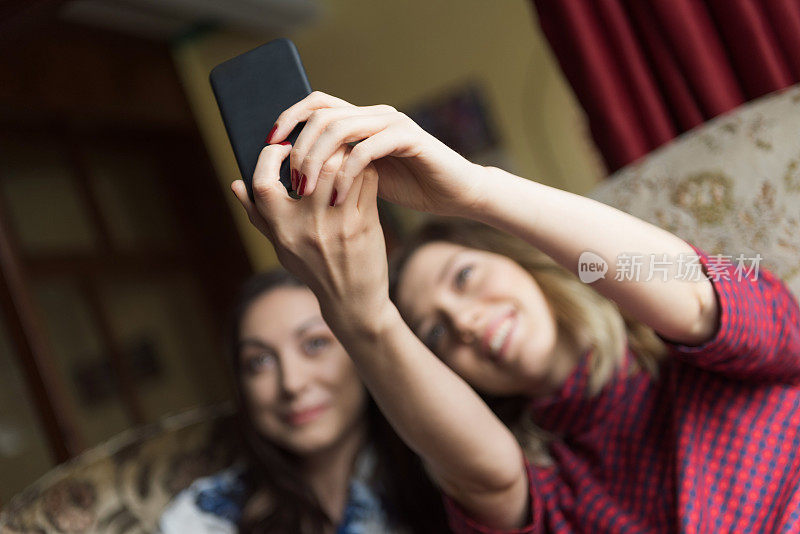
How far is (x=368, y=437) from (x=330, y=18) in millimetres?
2757

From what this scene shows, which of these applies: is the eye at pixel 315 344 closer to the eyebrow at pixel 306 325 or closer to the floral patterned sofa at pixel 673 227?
the eyebrow at pixel 306 325

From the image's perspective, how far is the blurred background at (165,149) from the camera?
8.96 feet

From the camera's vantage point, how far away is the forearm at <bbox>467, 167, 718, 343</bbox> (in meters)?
0.65

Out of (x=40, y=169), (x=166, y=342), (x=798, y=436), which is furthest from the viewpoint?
(x=166, y=342)

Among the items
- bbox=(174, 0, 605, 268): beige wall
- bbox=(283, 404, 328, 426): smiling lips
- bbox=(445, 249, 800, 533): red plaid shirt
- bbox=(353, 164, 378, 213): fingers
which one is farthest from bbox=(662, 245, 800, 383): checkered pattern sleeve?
bbox=(174, 0, 605, 268): beige wall

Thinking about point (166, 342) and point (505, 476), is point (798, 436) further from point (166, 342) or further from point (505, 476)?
point (166, 342)

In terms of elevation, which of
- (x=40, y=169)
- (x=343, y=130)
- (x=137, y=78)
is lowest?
(x=343, y=130)

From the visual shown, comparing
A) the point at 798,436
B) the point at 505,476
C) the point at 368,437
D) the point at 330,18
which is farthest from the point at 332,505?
the point at 330,18

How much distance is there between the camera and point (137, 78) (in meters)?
3.20

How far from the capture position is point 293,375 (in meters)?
0.96

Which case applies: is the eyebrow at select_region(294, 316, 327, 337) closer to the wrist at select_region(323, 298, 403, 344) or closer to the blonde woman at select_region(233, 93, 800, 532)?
the blonde woman at select_region(233, 93, 800, 532)

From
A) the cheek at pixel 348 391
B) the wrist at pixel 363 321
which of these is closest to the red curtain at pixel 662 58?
the cheek at pixel 348 391

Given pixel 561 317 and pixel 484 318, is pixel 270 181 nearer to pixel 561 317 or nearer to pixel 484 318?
pixel 484 318

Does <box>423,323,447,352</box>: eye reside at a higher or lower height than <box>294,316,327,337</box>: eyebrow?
lower
